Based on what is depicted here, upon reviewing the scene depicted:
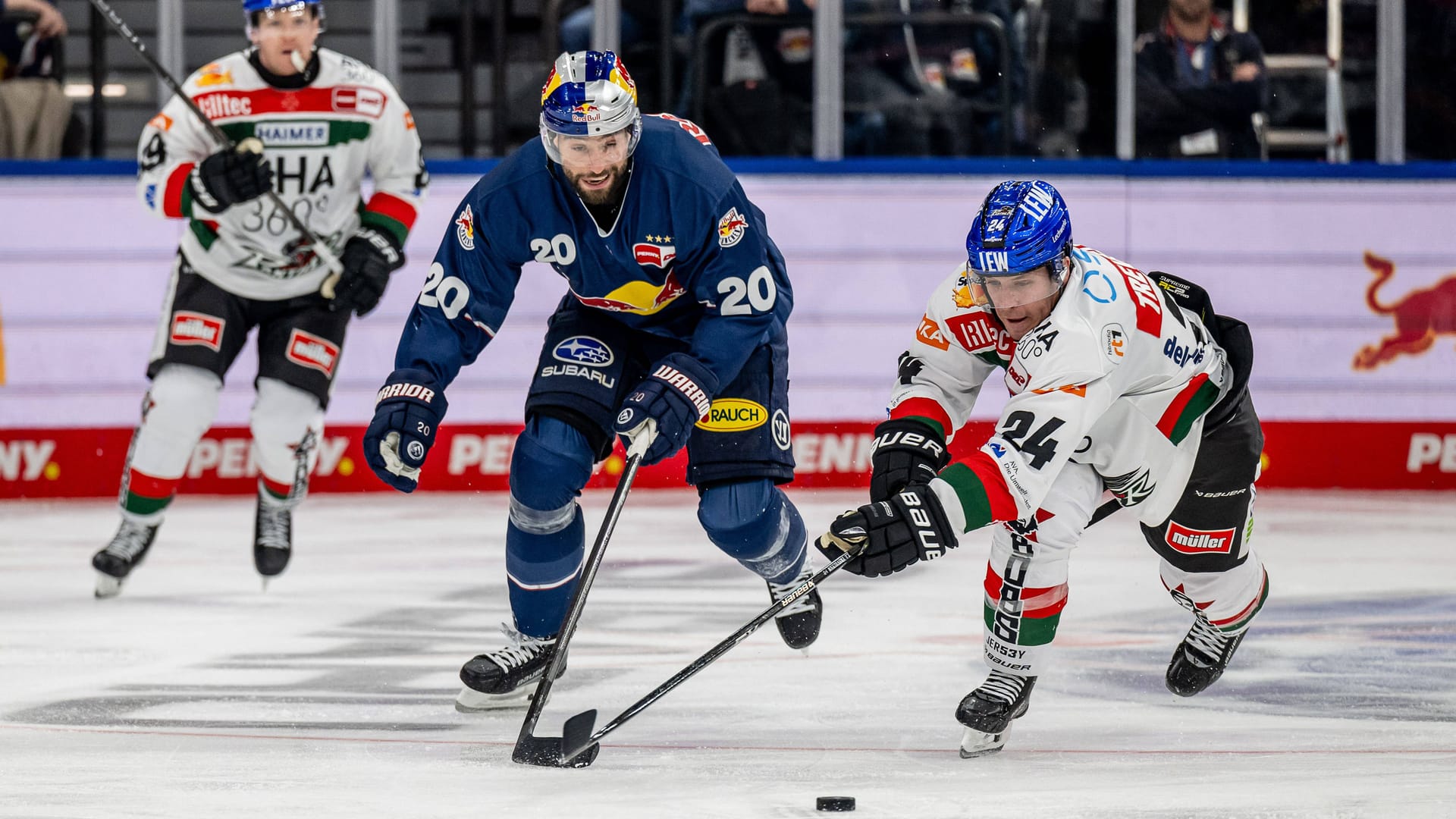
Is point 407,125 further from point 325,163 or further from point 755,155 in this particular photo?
point 755,155

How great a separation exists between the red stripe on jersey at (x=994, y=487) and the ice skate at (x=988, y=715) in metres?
0.38

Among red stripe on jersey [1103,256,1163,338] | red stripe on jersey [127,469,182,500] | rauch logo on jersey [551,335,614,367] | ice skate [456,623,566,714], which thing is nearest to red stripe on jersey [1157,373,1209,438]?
red stripe on jersey [1103,256,1163,338]

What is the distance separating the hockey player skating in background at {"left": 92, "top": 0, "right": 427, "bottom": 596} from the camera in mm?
5145

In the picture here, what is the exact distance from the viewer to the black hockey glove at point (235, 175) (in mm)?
5125

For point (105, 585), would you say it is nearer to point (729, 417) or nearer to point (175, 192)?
point (175, 192)

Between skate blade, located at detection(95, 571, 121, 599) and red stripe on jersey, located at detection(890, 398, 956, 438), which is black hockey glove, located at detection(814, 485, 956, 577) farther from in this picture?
skate blade, located at detection(95, 571, 121, 599)

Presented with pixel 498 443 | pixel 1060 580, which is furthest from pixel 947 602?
pixel 498 443

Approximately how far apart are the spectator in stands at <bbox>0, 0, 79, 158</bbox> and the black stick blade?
15.9ft

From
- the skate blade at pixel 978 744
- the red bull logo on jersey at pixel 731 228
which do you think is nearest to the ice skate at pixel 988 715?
the skate blade at pixel 978 744

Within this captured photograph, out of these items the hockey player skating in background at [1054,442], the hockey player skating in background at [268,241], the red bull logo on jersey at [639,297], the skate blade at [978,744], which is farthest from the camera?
the hockey player skating in background at [268,241]

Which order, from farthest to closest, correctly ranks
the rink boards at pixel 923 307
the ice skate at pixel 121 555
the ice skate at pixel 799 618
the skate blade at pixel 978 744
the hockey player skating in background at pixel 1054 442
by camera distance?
the rink boards at pixel 923 307 → the ice skate at pixel 121 555 → the ice skate at pixel 799 618 → the skate blade at pixel 978 744 → the hockey player skating in background at pixel 1054 442

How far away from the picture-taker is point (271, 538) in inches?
206

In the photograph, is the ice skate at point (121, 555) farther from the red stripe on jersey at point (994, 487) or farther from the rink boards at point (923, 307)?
the red stripe on jersey at point (994, 487)

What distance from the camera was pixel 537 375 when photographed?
3.72m
